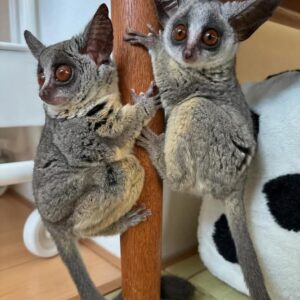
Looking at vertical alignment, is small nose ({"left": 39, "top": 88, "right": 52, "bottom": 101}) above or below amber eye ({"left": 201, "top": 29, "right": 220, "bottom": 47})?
below

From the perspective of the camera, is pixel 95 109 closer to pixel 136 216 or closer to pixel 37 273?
pixel 136 216

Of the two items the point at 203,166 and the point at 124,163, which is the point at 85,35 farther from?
the point at 203,166

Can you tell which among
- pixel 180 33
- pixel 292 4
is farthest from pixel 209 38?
pixel 292 4

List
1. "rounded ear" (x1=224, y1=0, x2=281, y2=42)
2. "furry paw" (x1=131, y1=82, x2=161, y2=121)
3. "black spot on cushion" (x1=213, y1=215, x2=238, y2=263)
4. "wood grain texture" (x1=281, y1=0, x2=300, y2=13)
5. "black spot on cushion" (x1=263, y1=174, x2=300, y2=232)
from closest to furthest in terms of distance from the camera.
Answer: "rounded ear" (x1=224, y1=0, x2=281, y2=42), "furry paw" (x1=131, y1=82, x2=161, y2=121), "black spot on cushion" (x1=263, y1=174, x2=300, y2=232), "black spot on cushion" (x1=213, y1=215, x2=238, y2=263), "wood grain texture" (x1=281, y1=0, x2=300, y2=13)

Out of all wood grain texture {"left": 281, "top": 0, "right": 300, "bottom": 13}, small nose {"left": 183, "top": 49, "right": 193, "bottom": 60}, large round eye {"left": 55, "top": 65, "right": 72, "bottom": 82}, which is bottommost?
large round eye {"left": 55, "top": 65, "right": 72, "bottom": 82}

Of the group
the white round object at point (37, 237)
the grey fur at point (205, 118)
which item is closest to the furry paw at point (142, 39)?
the grey fur at point (205, 118)

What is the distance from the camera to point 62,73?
1.02 m

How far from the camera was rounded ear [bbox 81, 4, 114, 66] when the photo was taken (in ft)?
3.25

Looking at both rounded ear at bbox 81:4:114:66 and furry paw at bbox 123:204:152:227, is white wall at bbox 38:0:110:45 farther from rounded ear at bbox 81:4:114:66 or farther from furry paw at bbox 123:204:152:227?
furry paw at bbox 123:204:152:227

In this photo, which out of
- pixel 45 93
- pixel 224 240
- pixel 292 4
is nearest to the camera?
pixel 45 93


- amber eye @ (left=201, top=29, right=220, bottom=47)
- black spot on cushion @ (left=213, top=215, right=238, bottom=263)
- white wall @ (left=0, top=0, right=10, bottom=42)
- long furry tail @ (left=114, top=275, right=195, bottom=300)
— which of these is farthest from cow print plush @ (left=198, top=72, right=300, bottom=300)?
white wall @ (left=0, top=0, right=10, bottom=42)

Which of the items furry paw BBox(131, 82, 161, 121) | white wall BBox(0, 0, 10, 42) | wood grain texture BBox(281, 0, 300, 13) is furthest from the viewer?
white wall BBox(0, 0, 10, 42)

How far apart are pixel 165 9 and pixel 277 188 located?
0.73 metres

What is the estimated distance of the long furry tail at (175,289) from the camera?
53.5 inches
